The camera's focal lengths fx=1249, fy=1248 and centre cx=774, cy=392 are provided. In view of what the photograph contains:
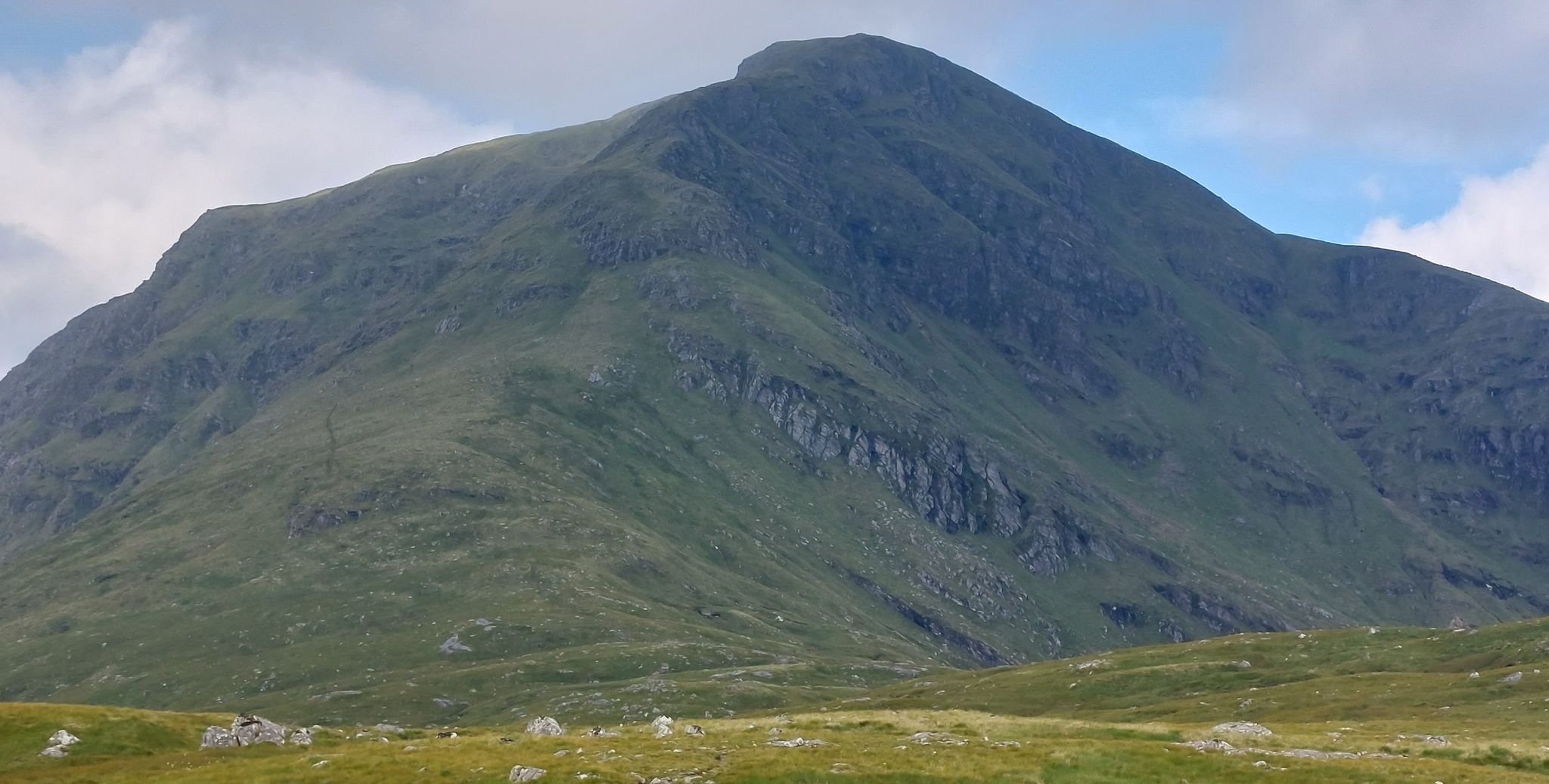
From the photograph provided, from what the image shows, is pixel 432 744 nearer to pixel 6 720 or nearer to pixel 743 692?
pixel 6 720

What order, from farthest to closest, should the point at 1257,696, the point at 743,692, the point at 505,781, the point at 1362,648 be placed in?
the point at 743,692 < the point at 1362,648 < the point at 1257,696 < the point at 505,781

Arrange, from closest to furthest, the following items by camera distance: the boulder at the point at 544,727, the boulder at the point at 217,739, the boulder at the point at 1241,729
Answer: the boulder at the point at 1241,729 < the boulder at the point at 217,739 < the boulder at the point at 544,727

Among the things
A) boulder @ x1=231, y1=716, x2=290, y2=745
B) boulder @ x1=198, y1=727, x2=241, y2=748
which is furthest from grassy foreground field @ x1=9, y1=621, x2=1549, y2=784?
boulder @ x1=231, y1=716, x2=290, y2=745

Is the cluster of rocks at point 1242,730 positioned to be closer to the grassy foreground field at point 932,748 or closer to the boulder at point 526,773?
the grassy foreground field at point 932,748

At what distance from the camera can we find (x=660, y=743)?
185 ft

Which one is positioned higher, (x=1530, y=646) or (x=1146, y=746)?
(x=1146, y=746)

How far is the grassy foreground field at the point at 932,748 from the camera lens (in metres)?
48.8

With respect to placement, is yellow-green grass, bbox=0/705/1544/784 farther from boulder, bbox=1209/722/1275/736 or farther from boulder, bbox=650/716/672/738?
boulder, bbox=1209/722/1275/736

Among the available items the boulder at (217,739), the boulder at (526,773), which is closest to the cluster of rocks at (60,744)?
the boulder at (217,739)

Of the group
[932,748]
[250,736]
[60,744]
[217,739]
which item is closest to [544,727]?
[250,736]

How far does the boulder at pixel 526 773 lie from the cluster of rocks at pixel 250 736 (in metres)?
19.7

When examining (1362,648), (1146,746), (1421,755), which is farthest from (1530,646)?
(1146,746)

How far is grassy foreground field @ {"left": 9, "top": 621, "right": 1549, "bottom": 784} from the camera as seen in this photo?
160ft

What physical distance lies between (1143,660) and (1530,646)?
36488 millimetres
